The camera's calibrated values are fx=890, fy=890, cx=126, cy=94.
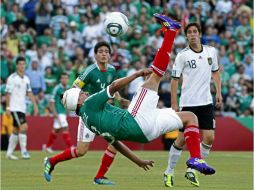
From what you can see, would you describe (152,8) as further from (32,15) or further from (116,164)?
(116,164)

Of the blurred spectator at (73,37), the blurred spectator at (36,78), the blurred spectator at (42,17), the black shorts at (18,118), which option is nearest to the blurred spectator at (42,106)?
the blurred spectator at (36,78)

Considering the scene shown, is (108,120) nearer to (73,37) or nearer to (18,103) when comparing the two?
(18,103)

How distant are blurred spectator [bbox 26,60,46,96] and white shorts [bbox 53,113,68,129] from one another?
2.40 m

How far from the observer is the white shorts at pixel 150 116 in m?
12.7

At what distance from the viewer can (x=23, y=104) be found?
23312 mm

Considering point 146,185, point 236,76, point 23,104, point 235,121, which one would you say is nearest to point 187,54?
point 146,185

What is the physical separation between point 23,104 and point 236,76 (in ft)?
34.0

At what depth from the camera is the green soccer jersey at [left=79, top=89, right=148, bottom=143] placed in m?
12.7

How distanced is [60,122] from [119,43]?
230 inches

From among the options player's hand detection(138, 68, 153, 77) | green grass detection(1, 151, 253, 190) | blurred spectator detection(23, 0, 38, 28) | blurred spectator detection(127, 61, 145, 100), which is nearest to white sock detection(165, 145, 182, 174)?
green grass detection(1, 151, 253, 190)

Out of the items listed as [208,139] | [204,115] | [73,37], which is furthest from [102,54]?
[73,37]

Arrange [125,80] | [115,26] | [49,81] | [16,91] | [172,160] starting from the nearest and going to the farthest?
[125,80]
[115,26]
[172,160]
[16,91]
[49,81]

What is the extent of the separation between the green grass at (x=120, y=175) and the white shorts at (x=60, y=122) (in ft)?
10.7

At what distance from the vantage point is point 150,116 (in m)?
12.8
